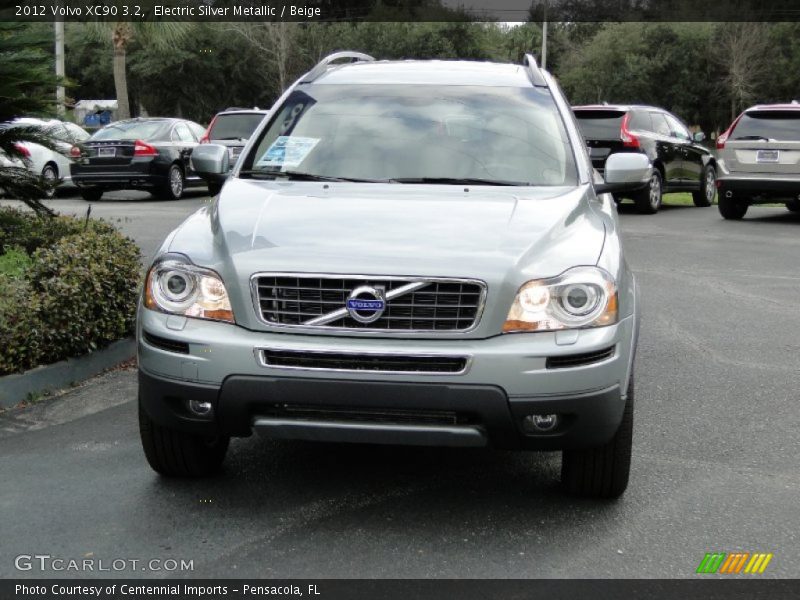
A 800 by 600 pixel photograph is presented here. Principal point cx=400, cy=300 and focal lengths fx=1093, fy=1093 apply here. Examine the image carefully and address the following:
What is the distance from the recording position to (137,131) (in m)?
20.2

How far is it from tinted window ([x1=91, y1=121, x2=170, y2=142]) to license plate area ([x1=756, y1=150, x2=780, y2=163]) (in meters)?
10.5

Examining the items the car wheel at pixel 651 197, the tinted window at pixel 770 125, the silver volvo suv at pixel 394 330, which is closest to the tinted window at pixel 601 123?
the car wheel at pixel 651 197

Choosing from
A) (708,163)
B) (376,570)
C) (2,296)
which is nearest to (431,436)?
(376,570)

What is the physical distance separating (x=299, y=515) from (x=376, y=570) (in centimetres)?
61

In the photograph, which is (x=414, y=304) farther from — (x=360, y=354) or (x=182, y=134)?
(x=182, y=134)

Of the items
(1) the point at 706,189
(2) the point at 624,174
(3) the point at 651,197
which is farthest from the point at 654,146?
(2) the point at 624,174

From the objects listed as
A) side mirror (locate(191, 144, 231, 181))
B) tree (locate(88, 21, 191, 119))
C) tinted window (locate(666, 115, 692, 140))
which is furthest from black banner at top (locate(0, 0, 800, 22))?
side mirror (locate(191, 144, 231, 181))

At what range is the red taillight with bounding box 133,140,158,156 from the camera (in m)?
19.5

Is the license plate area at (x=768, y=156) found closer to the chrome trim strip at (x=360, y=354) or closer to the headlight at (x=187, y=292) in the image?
the chrome trim strip at (x=360, y=354)

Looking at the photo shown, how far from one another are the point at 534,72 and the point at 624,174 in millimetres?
933

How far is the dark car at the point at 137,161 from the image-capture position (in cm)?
1947

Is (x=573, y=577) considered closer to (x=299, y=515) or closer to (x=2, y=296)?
(x=299, y=515)

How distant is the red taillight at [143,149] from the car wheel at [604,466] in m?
16.2

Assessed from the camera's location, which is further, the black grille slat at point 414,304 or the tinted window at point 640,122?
the tinted window at point 640,122
